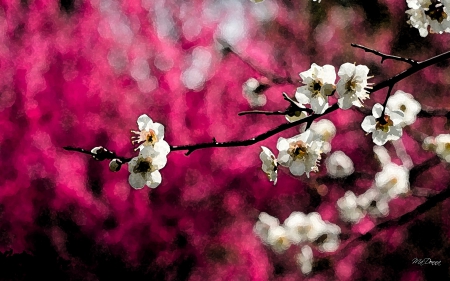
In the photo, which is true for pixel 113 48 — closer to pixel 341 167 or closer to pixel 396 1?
pixel 341 167

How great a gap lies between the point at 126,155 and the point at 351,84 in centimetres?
125

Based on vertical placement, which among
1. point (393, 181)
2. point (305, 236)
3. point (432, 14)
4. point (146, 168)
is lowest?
point (305, 236)

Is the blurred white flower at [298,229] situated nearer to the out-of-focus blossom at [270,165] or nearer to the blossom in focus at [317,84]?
the out-of-focus blossom at [270,165]

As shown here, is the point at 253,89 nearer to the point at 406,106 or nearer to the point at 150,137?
the point at 406,106

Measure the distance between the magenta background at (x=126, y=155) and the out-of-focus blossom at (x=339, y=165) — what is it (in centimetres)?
18

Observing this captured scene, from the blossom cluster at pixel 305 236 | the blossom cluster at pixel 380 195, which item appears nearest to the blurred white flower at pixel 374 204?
the blossom cluster at pixel 380 195

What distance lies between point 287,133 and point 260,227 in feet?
1.91

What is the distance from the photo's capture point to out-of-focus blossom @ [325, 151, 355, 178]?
222 centimetres

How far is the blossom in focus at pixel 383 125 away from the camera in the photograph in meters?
0.88

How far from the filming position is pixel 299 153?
0.93 m

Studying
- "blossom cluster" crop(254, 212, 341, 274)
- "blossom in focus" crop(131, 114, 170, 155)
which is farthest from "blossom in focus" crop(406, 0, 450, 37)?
"blossom cluster" crop(254, 212, 341, 274)

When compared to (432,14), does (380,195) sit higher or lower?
lower

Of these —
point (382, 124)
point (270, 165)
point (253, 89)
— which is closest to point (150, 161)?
point (270, 165)

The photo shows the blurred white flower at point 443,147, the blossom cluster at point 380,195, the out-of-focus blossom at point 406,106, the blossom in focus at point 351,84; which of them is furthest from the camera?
the blossom cluster at point 380,195
